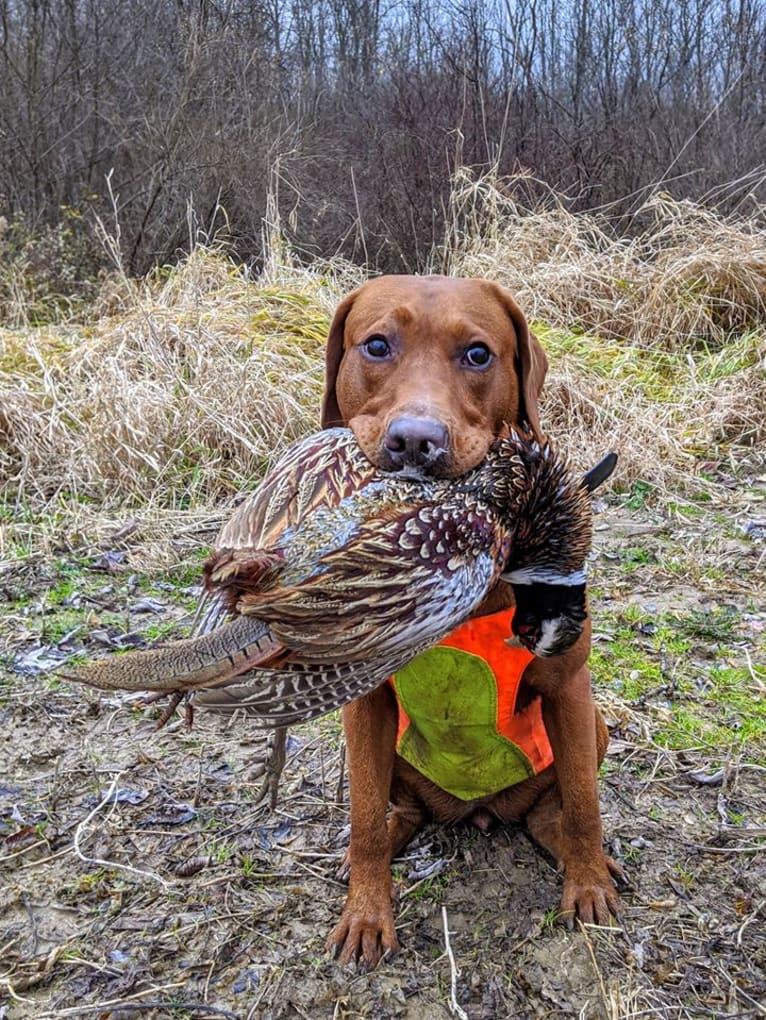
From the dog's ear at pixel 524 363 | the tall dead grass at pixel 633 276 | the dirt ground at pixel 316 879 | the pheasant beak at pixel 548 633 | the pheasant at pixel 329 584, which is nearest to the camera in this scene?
the pheasant at pixel 329 584

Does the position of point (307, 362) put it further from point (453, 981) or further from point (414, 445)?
point (453, 981)

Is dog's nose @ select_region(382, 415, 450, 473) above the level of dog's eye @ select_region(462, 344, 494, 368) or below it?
below

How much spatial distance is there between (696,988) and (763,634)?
219cm

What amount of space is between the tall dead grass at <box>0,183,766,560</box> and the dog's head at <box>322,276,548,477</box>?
3136mm

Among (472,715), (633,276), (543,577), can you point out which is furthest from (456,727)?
(633,276)

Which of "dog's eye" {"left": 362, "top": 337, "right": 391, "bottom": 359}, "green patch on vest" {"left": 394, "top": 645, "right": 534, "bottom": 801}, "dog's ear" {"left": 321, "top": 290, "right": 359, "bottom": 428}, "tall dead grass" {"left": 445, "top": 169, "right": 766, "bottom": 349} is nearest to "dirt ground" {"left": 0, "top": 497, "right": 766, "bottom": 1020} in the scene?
"green patch on vest" {"left": 394, "top": 645, "right": 534, "bottom": 801}

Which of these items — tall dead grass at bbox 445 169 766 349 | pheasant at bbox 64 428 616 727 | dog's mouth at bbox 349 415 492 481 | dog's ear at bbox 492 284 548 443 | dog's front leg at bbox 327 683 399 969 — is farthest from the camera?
tall dead grass at bbox 445 169 766 349

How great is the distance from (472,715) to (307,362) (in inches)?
183

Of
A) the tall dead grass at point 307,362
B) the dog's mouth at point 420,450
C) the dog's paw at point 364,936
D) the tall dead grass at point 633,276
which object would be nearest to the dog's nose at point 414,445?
the dog's mouth at point 420,450

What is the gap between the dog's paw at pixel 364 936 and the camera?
7.27 feet

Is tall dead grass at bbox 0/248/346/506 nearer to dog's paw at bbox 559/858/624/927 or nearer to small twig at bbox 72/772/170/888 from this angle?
small twig at bbox 72/772/170/888

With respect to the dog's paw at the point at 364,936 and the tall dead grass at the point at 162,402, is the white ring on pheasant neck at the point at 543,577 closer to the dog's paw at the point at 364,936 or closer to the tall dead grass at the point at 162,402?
the dog's paw at the point at 364,936

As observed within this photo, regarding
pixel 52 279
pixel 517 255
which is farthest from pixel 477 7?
pixel 52 279

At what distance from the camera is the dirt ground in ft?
6.94
